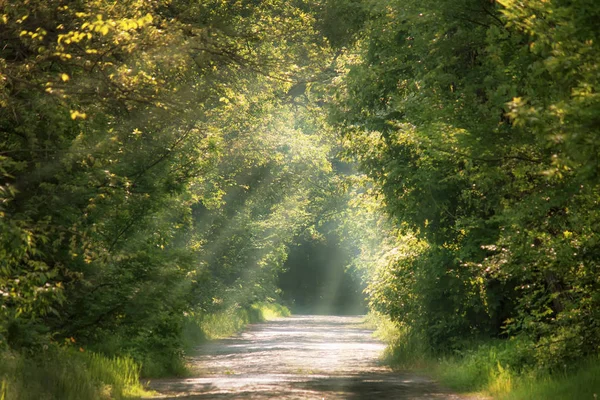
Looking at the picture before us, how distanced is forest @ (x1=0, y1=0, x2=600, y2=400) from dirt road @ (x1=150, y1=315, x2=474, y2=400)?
1.15 meters

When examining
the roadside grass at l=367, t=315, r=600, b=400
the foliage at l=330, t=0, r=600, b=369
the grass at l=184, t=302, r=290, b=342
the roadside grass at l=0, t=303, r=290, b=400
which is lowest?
the grass at l=184, t=302, r=290, b=342

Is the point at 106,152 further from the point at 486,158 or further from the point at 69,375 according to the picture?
the point at 486,158

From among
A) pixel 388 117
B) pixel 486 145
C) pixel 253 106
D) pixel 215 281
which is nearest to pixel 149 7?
pixel 486 145

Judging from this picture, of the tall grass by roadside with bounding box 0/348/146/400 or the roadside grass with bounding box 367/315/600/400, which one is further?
the roadside grass with bounding box 367/315/600/400

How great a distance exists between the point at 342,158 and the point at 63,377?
1459cm

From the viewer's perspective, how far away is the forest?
36.1 ft

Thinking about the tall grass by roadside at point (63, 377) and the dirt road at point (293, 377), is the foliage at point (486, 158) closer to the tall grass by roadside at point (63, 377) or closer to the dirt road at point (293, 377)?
the dirt road at point (293, 377)

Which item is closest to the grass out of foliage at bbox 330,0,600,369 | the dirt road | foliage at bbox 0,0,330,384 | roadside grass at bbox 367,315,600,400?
the dirt road

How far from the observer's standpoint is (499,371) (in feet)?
60.3

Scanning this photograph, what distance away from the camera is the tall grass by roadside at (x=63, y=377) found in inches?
492

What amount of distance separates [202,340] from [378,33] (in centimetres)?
1966

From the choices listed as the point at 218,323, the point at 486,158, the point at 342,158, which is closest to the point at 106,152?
the point at 486,158

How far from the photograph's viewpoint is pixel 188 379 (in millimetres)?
21766

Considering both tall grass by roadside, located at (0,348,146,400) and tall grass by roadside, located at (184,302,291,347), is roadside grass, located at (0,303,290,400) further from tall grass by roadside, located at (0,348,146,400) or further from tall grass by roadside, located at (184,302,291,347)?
tall grass by roadside, located at (184,302,291,347)
